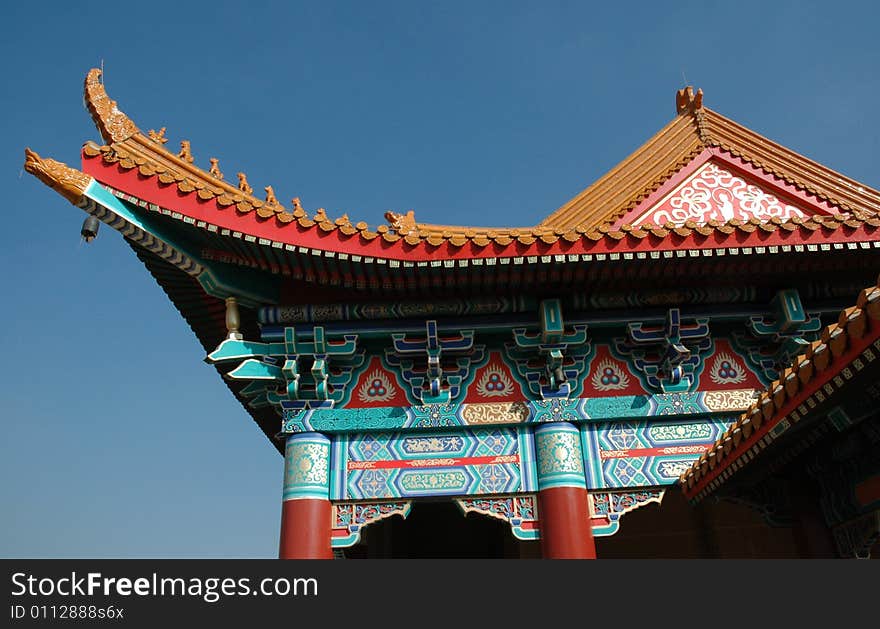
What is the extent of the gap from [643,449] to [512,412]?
1.23 m

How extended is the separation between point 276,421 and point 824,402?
23.8ft

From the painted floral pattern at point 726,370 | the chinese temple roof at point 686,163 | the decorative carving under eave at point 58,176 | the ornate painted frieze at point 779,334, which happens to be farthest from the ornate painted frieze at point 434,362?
the decorative carving under eave at point 58,176

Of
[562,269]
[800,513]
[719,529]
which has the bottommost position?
[800,513]

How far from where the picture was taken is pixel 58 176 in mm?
5922

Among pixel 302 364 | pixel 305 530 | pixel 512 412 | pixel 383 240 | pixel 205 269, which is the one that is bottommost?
pixel 305 530

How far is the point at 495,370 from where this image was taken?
6.82m

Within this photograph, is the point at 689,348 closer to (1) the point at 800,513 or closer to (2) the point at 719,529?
(1) the point at 800,513

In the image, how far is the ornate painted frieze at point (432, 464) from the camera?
6.27 m

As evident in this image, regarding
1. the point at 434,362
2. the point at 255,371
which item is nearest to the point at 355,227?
the point at 434,362

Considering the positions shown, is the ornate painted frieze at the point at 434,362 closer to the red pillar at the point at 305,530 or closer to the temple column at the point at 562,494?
the temple column at the point at 562,494

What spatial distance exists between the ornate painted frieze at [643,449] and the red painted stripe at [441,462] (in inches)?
29.1

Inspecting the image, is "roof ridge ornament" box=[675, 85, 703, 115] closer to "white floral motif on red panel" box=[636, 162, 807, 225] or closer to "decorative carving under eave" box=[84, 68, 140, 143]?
"white floral motif on red panel" box=[636, 162, 807, 225]

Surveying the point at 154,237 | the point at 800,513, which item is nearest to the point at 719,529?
the point at 800,513

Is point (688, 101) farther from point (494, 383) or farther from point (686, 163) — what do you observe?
point (494, 383)
